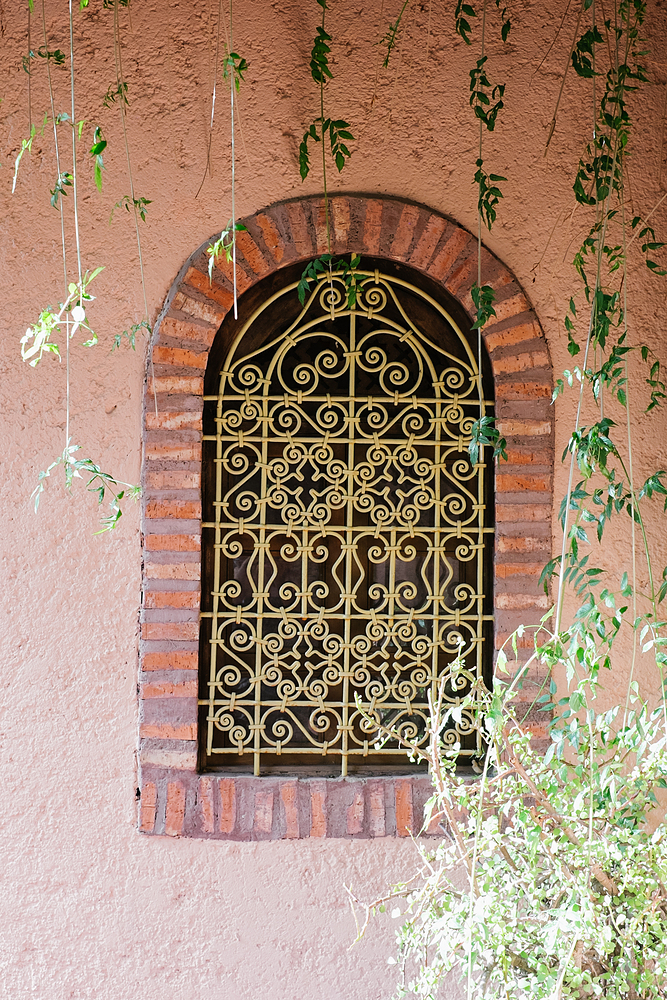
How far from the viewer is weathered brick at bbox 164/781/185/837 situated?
249 centimetres

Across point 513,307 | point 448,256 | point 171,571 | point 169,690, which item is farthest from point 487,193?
point 169,690

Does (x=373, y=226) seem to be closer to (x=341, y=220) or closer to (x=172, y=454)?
(x=341, y=220)

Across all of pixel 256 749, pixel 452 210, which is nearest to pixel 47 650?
pixel 256 749

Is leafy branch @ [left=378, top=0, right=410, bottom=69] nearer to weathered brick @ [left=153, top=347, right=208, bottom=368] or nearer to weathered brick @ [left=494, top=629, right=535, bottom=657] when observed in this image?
weathered brick @ [left=153, top=347, right=208, bottom=368]

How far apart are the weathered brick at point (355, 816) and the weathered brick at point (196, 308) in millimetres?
1493

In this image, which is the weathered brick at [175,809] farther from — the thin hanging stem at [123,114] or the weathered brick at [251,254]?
the weathered brick at [251,254]

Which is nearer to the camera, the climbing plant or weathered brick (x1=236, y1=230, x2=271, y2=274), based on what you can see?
the climbing plant

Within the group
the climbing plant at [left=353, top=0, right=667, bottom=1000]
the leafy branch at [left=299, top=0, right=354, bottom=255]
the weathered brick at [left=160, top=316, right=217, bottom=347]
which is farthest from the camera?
the weathered brick at [left=160, top=316, right=217, bottom=347]

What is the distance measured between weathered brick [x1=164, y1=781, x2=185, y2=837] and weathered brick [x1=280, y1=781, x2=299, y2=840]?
0.29 meters

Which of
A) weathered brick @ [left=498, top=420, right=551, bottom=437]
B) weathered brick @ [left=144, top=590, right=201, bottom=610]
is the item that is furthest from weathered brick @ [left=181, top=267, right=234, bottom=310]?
weathered brick @ [left=498, top=420, right=551, bottom=437]

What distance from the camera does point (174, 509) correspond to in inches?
99.6

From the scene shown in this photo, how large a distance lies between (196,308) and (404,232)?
67 cm

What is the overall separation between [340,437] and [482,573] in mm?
609

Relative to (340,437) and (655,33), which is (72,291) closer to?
(340,437)
